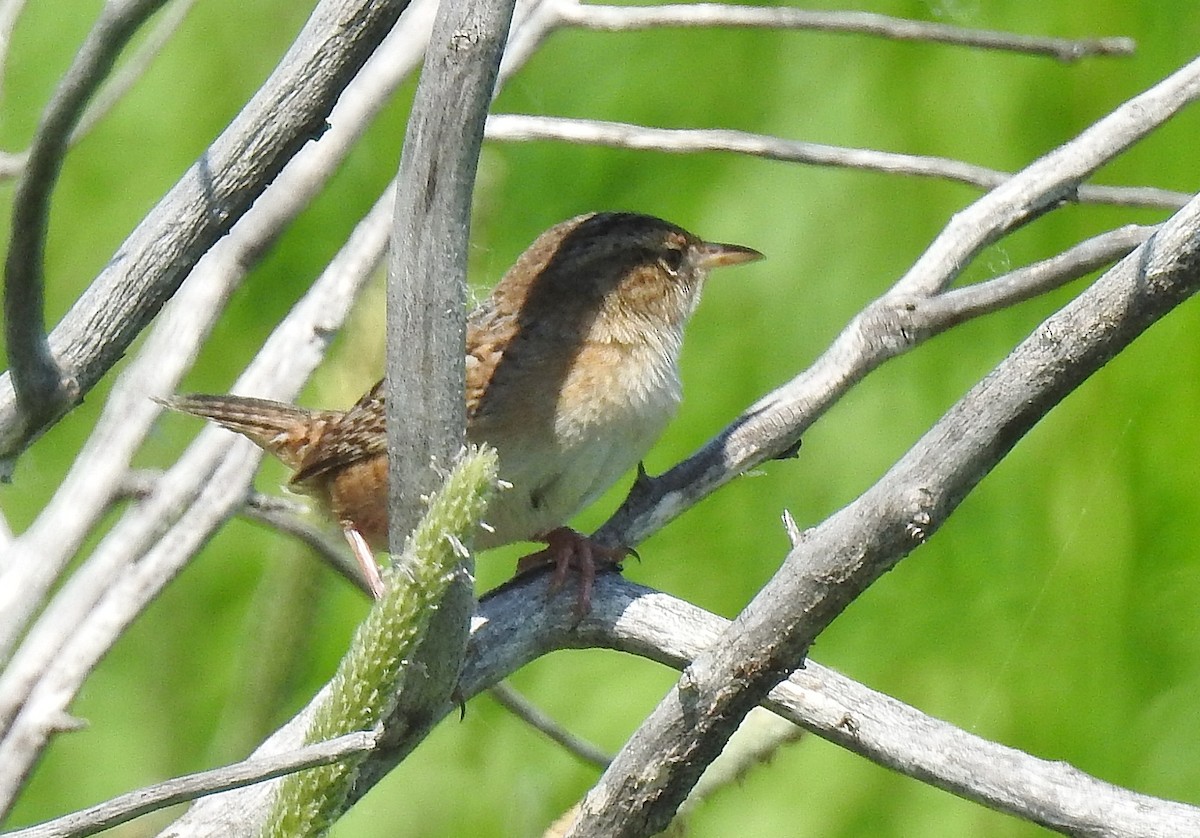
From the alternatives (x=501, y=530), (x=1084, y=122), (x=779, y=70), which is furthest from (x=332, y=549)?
(x=1084, y=122)

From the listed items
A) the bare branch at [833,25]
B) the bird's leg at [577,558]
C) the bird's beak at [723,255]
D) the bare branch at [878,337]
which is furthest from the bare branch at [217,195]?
the bird's beak at [723,255]

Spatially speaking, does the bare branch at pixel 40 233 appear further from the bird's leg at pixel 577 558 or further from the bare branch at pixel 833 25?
the bare branch at pixel 833 25

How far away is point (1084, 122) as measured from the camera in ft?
9.26

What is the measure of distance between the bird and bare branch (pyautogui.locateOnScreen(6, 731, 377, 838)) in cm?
86

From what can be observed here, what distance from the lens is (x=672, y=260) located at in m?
2.40

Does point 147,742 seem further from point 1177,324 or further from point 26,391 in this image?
point 1177,324

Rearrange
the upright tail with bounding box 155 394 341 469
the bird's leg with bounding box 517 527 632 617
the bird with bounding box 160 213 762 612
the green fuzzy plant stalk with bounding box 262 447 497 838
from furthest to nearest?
1. the upright tail with bounding box 155 394 341 469
2. the bird with bounding box 160 213 762 612
3. the bird's leg with bounding box 517 527 632 617
4. the green fuzzy plant stalk with bounding box 262 447 497 838

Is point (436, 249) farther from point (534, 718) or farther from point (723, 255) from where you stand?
point (723, 255)

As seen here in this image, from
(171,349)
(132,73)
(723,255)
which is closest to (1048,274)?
(723,255)

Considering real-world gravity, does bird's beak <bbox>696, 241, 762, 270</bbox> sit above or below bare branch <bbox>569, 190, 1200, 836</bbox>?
above

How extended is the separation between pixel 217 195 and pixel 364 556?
113cm

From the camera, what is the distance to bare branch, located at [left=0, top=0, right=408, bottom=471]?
1.19 meters

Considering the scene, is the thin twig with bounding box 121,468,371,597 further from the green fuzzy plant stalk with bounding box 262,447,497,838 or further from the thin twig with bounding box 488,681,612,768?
the green fuzzy plant stalk with bounding box 262,447,497,838

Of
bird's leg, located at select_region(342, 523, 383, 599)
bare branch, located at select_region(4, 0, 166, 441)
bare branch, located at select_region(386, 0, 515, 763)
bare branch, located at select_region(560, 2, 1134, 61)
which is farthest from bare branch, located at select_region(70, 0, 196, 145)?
bare branch, located at select_region(386, 0, 515, 763)
